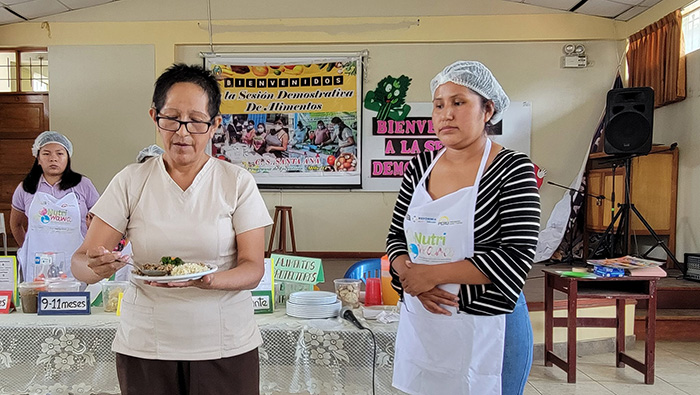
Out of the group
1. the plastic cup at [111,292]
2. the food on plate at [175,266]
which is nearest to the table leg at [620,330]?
the plastic cup at [111,292]

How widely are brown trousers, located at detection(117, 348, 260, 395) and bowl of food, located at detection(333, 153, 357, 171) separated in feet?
18.5

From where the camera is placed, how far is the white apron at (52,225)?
3.25 meters

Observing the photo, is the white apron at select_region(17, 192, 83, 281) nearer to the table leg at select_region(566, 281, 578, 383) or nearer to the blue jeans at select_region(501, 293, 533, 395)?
the blue jeans at select_region(501, 293, 533, 395)

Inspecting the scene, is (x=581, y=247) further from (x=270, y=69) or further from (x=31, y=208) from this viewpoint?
(x=31, y=208)

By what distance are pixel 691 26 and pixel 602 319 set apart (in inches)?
147

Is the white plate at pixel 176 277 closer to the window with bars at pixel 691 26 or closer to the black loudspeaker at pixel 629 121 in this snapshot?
the black loudspeaker at pixel 629 121

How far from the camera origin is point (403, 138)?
6.75 m

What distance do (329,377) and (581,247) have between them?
555 centimetres

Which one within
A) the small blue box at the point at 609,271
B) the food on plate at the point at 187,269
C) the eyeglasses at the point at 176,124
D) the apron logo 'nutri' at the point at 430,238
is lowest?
the small blue box at the point at 609,271

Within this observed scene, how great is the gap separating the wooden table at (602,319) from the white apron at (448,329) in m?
2.15

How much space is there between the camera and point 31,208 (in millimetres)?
3248

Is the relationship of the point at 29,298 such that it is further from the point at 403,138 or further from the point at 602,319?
the point at 403,138

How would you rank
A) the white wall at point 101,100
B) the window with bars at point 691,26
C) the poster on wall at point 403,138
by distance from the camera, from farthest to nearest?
the white wall at point 101,100
the poster on wall at point 403,138
the window with bars at point 691,26

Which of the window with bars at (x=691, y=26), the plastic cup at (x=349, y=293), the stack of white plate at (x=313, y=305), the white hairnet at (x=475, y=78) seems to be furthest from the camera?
the window with bars at (x=691, y=26)
